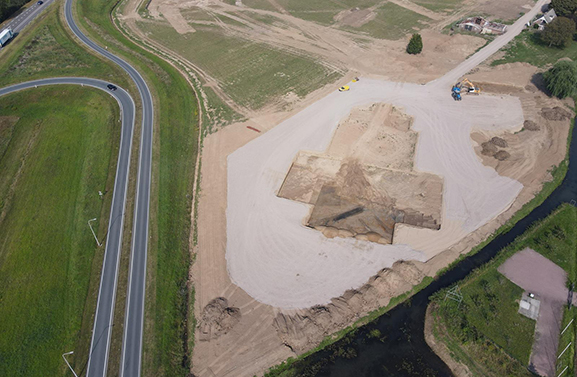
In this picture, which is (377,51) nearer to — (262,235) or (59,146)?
(262,235)

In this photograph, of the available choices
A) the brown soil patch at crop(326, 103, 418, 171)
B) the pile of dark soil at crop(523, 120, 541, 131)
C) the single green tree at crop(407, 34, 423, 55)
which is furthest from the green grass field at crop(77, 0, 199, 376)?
the pile of dark soil at crop(523, 120, 541, 131)

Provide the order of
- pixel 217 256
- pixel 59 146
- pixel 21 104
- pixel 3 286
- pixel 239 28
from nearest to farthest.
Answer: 1. pixel 3 286
2. pixel 217 256
3. pixel 59 146
4. pixel 21 104
5. pixel 239 28

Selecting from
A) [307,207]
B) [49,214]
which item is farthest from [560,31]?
[49,214]

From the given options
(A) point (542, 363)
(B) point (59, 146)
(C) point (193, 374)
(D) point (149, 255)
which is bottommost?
(A) point (542, 363)

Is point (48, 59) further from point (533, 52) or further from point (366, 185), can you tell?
point (533, 52)

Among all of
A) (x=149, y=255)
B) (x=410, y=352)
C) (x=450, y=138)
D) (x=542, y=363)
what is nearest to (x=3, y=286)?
(x=149, y=255)

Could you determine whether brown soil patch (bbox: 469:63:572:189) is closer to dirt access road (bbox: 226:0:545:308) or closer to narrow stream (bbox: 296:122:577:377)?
dirt access road (bbox: 226:0:545:308)
